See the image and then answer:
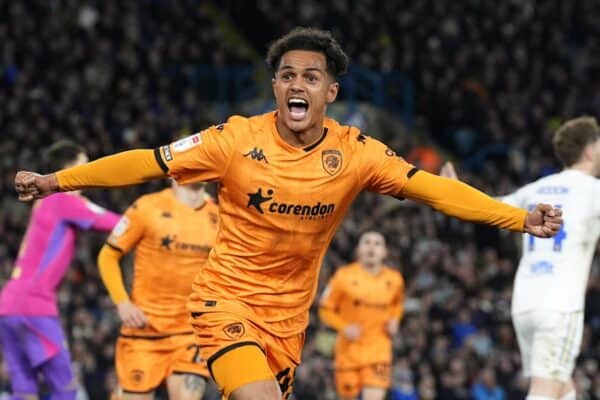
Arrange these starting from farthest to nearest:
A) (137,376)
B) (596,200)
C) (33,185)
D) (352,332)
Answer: (352,332), (137,376), (596,200), (33,185)

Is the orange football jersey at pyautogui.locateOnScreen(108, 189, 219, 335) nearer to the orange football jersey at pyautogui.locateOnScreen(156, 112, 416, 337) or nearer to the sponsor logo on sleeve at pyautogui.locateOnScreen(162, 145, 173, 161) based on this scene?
the orange football jersey at pyautogui.locateOnScreen(156, 112, 416, 337)

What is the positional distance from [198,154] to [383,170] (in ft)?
3.35

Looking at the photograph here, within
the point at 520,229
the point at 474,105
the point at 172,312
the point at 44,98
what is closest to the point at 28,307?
the point at 172,312

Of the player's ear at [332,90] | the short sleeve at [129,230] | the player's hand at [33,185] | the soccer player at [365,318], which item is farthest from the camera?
the soccer player at [365,318]

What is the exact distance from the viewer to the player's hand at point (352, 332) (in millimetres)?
13164

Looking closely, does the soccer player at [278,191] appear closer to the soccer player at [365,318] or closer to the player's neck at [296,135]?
the player's neck at [296,135]

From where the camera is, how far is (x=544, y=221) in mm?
6762

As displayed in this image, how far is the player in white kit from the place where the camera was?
8.95m

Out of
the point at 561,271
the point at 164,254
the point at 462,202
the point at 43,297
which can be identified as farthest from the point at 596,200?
the point at 43,297

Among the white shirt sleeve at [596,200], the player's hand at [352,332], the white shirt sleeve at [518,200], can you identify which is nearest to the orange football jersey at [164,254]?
the white shirt sleeve at [518,200]

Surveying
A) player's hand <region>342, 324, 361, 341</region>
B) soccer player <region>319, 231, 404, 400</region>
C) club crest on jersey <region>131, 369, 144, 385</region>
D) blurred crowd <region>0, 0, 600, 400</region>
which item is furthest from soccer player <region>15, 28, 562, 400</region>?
blurred crowd <region>0, 0, 600, 400</region>

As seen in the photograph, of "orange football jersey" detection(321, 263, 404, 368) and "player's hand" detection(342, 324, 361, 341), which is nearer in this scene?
"player's hand" detection(342, 324, 361, 341)

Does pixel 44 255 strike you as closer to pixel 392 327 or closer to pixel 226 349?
pixel 392 327

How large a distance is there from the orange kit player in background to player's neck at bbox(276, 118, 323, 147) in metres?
3.09
